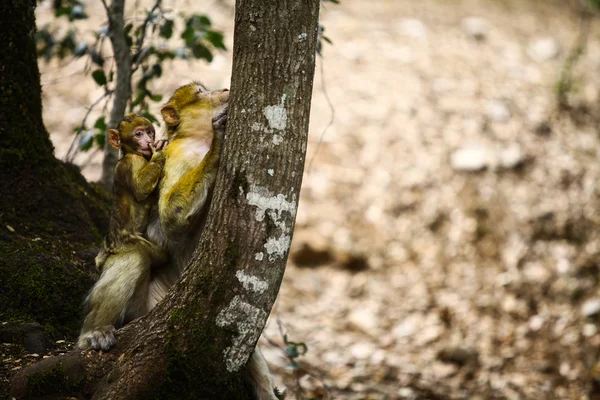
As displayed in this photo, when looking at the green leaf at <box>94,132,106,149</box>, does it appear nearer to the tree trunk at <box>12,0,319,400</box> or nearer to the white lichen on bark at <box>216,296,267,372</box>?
the tree trunk at <box>12,0,319,400</box>

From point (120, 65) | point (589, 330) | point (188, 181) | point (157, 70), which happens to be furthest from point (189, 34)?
point (589, 330)

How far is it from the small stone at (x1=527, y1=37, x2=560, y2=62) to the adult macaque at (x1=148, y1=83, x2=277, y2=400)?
8852 mm

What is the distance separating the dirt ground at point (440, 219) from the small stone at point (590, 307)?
13 mm

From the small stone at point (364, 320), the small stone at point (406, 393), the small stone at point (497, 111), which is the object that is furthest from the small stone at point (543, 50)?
the small stone at point (406, 393)

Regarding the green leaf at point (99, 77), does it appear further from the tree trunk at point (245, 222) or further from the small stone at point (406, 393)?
the small stone at point (406, 393)

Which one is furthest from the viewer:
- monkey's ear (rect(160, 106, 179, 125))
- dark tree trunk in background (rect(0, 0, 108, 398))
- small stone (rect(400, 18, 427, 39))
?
small stone (rect(400, 18, 427, 39))

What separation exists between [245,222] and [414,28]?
9.76 meters

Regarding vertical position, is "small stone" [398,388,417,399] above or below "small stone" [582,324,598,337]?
below

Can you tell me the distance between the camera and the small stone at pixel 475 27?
12000 millimetres

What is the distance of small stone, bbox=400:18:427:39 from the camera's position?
1195 centimetres

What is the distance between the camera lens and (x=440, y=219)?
9289mm

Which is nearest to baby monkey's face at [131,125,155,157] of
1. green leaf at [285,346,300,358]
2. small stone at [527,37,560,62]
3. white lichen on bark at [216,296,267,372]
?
white lichen on bark at [216,296,267,372]

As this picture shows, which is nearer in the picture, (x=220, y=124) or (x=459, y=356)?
(x=220, y=124)

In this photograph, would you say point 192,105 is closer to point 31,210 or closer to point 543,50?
point 31,210
